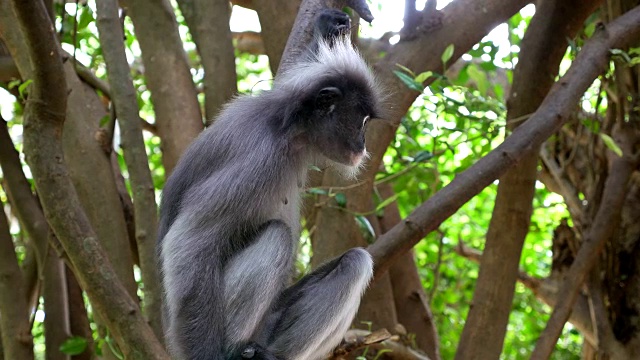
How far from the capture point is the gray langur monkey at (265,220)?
4113 millimetres

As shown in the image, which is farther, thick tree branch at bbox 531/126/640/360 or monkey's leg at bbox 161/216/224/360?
thick tree branch at bbox 531/126/640/360

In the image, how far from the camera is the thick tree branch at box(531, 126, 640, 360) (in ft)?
19.9

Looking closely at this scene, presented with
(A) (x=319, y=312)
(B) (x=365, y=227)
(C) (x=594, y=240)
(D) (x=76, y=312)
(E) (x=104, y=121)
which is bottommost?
(D) (x=76, y=312)

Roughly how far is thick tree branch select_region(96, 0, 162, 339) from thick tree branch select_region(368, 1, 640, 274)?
1446mm

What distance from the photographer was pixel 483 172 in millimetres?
4723

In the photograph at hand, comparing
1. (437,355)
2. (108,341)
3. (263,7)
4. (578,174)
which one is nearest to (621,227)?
(578,174)

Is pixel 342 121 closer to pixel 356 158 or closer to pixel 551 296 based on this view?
pixel 356 158

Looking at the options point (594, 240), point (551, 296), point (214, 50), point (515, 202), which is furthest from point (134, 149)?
point (551, 296)

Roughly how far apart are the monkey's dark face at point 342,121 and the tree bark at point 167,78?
4.82ft

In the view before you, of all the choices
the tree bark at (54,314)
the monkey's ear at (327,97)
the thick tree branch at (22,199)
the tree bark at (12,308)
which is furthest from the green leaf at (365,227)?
the tree bark at (12,308)

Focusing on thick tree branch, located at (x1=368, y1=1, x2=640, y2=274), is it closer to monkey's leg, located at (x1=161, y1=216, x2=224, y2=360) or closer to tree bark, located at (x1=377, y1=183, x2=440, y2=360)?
monkey's leg, located at (x1=161, y1=216, x2=224, y2=360)

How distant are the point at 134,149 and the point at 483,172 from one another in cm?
215

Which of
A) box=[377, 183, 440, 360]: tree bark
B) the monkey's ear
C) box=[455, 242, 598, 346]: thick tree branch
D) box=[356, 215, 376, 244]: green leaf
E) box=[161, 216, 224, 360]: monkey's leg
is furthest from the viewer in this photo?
box=[455, 242, 598, 346]: thick tree branch

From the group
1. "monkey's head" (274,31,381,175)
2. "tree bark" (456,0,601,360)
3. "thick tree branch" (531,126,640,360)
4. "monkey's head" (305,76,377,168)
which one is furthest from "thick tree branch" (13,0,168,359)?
"thick tree branch" (531,126,640,360)
